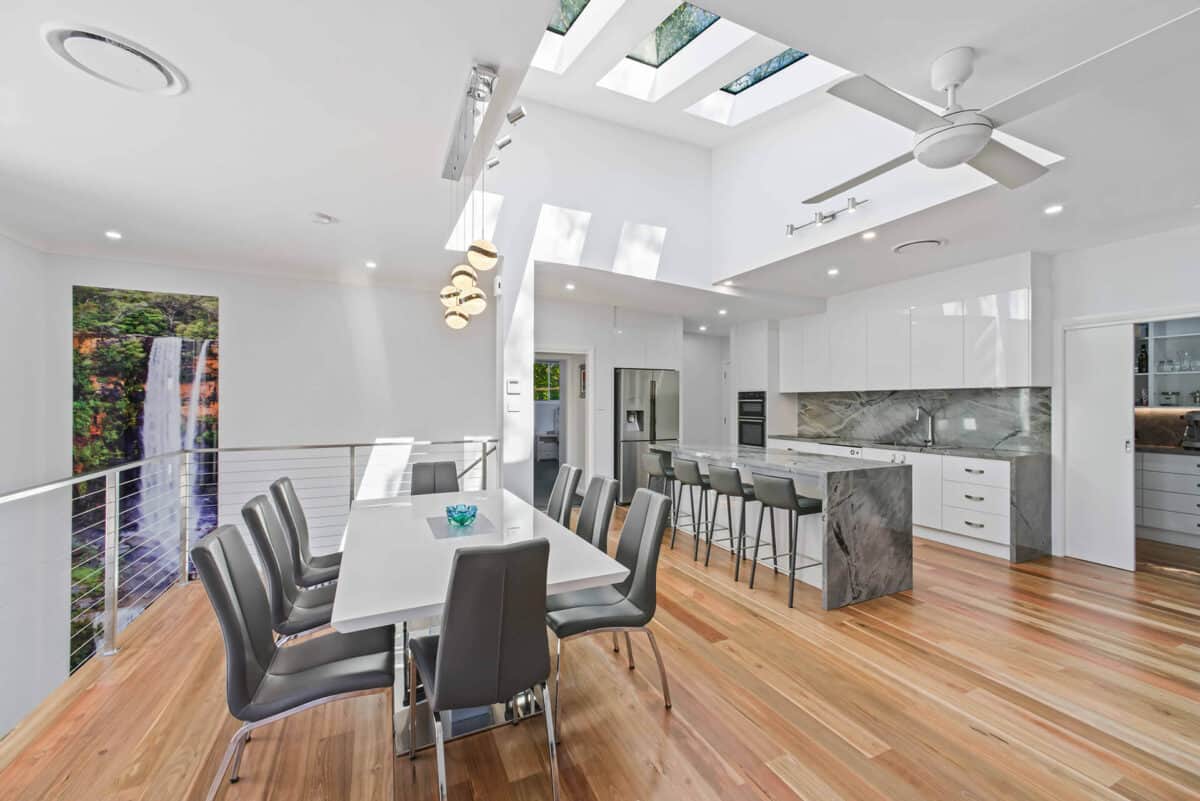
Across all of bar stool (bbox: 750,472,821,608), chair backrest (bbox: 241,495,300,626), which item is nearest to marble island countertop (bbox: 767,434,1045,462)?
bar stool (bbox: 750,472,821,608)

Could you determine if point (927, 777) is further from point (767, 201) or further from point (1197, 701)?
point (767, 201)

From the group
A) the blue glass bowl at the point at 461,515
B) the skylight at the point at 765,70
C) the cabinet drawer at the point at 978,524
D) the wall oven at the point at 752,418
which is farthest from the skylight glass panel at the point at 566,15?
the cabinet drawer at the point at 978,524

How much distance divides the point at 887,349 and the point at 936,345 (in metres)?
0.52

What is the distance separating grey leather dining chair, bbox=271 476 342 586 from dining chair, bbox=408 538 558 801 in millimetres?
1312

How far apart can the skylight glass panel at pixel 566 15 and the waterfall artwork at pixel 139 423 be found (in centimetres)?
399

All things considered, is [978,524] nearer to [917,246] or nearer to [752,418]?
[917,246]

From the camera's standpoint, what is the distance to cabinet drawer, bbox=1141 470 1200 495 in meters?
4.43

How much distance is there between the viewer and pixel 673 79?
4.34 m

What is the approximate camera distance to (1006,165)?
2166mm

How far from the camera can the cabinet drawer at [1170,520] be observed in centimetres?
444

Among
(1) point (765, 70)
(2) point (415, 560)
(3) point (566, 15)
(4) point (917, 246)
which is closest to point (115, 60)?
(2) point (415, 560)

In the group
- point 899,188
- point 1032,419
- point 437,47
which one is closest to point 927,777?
point 437,47

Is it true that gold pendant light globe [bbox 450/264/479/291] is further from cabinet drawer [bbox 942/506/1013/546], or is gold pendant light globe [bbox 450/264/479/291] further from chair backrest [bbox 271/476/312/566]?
cabinet drawer [bbox 942/506/1013/546]

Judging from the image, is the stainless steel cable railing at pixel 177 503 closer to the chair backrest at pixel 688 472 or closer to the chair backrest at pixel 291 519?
the chair backrest at pixel 291 519
